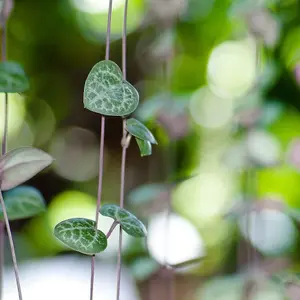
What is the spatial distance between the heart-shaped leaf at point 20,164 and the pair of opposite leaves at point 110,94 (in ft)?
0.18

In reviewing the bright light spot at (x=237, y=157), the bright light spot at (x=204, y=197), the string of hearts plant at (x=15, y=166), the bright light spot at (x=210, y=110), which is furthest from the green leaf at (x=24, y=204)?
the bright light spot at (x=204, y=197)

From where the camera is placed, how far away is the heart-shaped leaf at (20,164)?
0.36 m

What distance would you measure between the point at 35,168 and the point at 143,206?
0.40m

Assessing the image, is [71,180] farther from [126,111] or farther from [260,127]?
[126,111]

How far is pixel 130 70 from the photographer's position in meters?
1.66

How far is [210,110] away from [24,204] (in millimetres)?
832

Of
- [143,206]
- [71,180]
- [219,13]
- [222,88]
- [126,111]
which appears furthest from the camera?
[71,180]

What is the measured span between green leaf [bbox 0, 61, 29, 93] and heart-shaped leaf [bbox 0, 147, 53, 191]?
0.10m

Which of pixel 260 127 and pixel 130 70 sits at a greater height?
pixel 130 70

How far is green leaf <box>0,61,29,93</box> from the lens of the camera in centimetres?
45

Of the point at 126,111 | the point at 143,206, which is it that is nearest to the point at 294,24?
the point at 143,206

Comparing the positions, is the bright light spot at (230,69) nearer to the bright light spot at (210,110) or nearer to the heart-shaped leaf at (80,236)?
the bright light spot at (210,110)

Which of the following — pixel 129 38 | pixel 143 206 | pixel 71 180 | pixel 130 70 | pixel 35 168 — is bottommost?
pixel 71 180

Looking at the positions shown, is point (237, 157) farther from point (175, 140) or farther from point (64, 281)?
point (64, 281)
